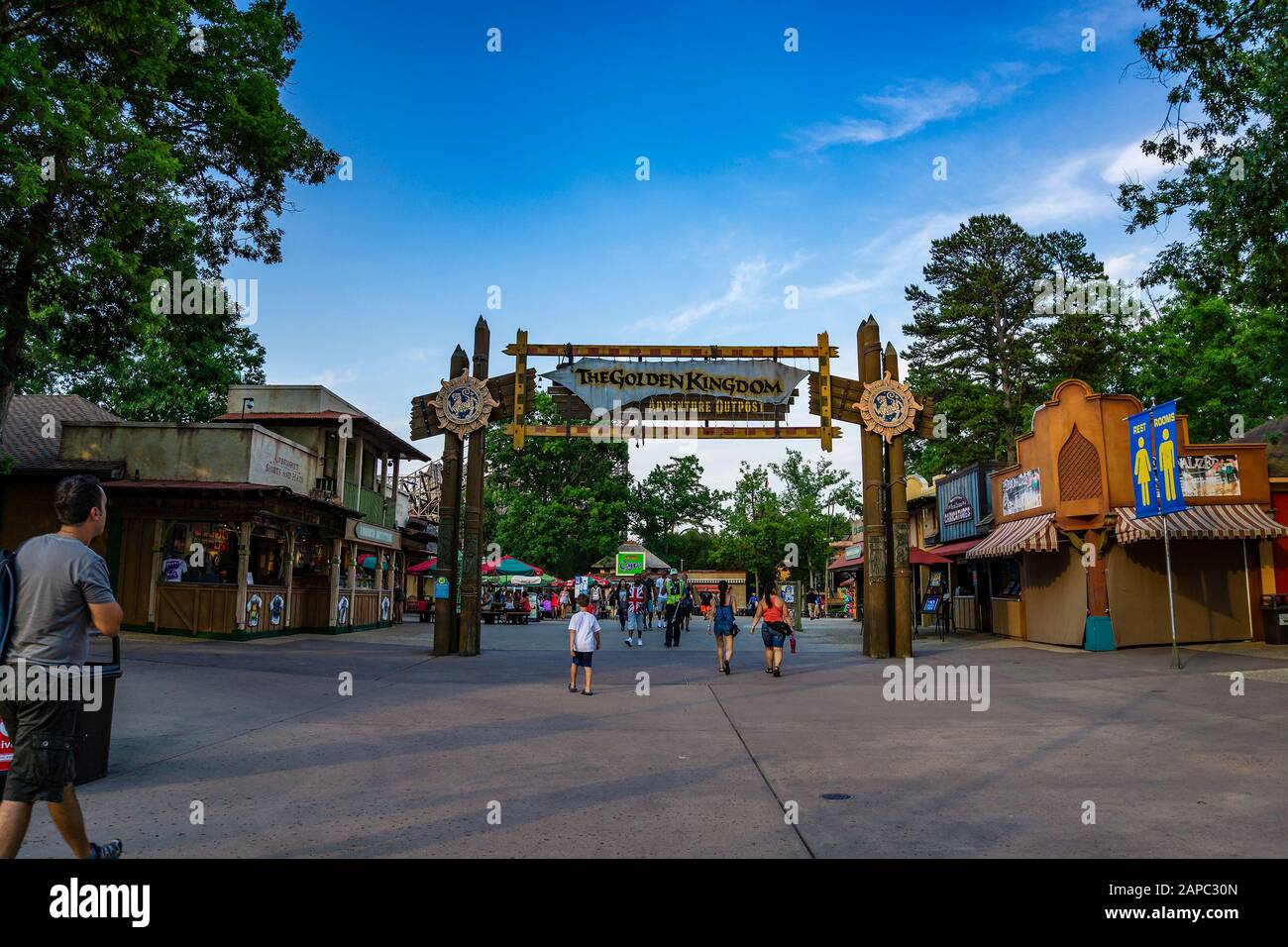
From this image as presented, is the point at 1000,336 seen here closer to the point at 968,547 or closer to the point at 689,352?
the point at 968,547

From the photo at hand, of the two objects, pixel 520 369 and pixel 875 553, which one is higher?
pixel 520 369

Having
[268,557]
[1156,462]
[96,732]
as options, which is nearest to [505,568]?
[268,557]

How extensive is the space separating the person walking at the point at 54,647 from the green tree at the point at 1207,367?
125 feet

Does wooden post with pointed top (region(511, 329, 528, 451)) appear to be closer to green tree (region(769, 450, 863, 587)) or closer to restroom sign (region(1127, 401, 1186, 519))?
restroom sign (region(1127, 401, 1186, 519))

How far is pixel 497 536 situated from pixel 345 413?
27998mm

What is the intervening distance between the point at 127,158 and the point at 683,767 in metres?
13.7

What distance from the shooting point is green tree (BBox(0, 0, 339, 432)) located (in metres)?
13.3

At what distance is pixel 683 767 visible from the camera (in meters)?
7.21

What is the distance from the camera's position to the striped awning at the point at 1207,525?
58.2 ft

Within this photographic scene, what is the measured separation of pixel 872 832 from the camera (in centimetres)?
514

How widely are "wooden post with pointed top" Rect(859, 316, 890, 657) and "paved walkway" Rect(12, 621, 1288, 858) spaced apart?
3.94 meters

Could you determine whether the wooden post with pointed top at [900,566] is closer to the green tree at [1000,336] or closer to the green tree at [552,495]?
the green tree at [1000,336]

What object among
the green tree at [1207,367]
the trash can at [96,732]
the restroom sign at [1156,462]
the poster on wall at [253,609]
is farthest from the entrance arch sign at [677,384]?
the green tree at [1207,367]
